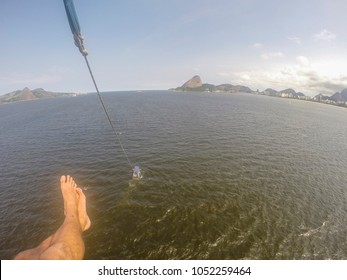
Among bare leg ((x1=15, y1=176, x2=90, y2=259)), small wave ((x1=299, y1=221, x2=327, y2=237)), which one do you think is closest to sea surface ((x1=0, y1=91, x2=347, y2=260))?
small wave ((x1=299, y1=221, x2=327, y2=237))

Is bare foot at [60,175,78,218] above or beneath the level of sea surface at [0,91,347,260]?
above

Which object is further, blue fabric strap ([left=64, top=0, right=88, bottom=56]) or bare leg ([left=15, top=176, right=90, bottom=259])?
bare leg ([left=15, top=176, right=90, bottom=259])

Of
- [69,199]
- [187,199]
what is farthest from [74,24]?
[187,199]

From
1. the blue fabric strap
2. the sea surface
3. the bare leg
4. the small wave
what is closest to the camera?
the blue fabric strap

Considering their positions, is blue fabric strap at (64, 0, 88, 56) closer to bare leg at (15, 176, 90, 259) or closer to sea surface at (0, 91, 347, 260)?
bare leg at (15, 176, 90, 259)

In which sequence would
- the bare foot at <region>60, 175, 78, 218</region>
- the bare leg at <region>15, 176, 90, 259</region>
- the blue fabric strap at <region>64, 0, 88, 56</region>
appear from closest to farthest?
the blue fabric strap at <region>64, 0, 88, 56</region> → the bare leg at <region>15, 176, 90, 259</region> → the bare foot at <region>60, 175, 78, 218</region>

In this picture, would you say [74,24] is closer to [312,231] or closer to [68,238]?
[68,238]

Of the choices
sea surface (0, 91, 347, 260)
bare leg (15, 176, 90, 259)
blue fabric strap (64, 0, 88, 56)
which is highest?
blue fabric strap (64, 0, 88, 56)

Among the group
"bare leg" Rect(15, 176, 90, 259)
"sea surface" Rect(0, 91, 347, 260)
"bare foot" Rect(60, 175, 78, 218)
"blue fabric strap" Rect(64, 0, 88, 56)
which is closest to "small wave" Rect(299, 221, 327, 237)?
"sea surface" Rect(0, 91, 347, 260)
